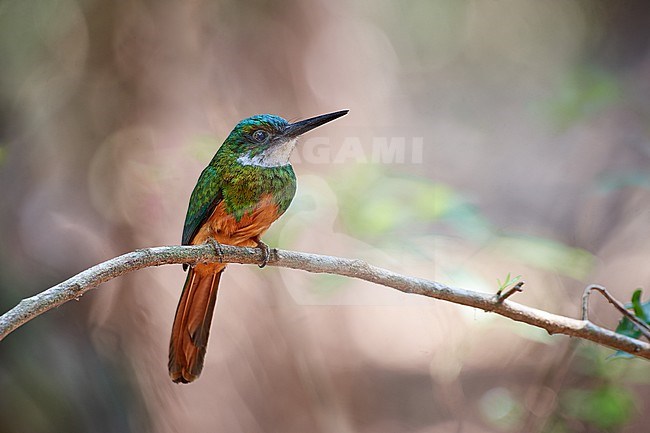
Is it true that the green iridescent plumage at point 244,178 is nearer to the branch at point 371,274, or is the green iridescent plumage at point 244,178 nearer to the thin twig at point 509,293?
the branch at point 371,274

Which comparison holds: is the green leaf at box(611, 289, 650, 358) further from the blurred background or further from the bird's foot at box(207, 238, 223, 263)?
the bird's foot at box(207, 238, 223, 263)

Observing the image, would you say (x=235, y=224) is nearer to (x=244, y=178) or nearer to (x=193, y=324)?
(x=244, y=178)

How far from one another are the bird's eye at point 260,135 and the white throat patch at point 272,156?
3 centimetres

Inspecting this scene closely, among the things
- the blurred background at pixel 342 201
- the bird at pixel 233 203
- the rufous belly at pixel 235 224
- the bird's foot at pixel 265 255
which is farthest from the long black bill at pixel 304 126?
the blurred background at pixel 342 201

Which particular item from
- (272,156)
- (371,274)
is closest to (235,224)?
(272,156)

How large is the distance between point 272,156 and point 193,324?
0.39 m

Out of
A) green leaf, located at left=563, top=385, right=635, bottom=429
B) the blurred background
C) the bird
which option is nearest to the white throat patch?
the bird

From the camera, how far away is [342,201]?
2.19 metres

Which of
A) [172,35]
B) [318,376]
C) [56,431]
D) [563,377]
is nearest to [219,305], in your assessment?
[318,376]

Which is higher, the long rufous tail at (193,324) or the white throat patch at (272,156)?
the white throat patch at (272,156)

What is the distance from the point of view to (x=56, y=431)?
6.95 ft

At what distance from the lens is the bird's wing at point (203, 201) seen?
135 centimetres

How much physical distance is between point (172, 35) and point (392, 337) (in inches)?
56.8

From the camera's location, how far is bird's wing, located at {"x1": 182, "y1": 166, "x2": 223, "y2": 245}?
4.42ft
